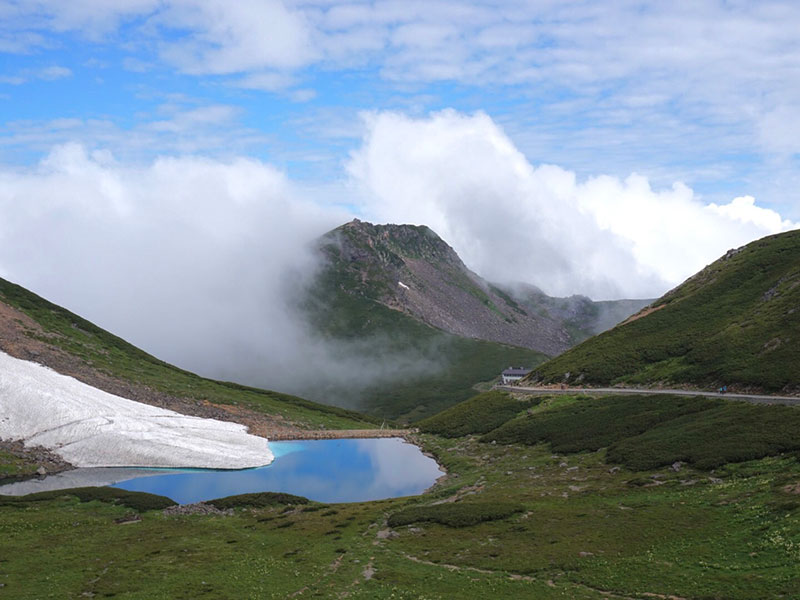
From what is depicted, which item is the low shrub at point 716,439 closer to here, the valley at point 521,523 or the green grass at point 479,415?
the valley at point 521,523

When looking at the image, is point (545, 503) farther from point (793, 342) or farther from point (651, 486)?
point (793, 342)

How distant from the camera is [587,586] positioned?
3525 cm

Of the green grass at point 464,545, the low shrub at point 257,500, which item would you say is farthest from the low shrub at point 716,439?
the low shrub at point 257,500

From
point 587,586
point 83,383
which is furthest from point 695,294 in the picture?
point 83,383

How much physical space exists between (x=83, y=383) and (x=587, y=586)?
112832mm

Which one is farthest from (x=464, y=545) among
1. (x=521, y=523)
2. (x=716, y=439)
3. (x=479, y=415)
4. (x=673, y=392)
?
(x=479, y=415)

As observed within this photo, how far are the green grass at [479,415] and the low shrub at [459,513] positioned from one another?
4541 centimetres

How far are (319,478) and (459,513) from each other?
3813 cm

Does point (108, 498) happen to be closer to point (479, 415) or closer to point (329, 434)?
point (329, 434)

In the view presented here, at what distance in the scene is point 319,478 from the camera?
87.9 metres

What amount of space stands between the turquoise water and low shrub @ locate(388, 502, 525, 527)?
59.2ft

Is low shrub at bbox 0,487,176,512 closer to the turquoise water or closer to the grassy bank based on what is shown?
the grassy bank

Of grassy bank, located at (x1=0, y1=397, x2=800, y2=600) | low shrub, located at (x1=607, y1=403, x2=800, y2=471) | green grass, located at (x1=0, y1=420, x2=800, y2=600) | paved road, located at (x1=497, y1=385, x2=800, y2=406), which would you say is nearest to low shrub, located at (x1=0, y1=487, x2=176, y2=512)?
grassy bank, located at (x1=0, y1=397, x2=800, y2=600)

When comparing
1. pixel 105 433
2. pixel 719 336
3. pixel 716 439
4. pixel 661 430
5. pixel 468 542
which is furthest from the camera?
pixel 719 336
